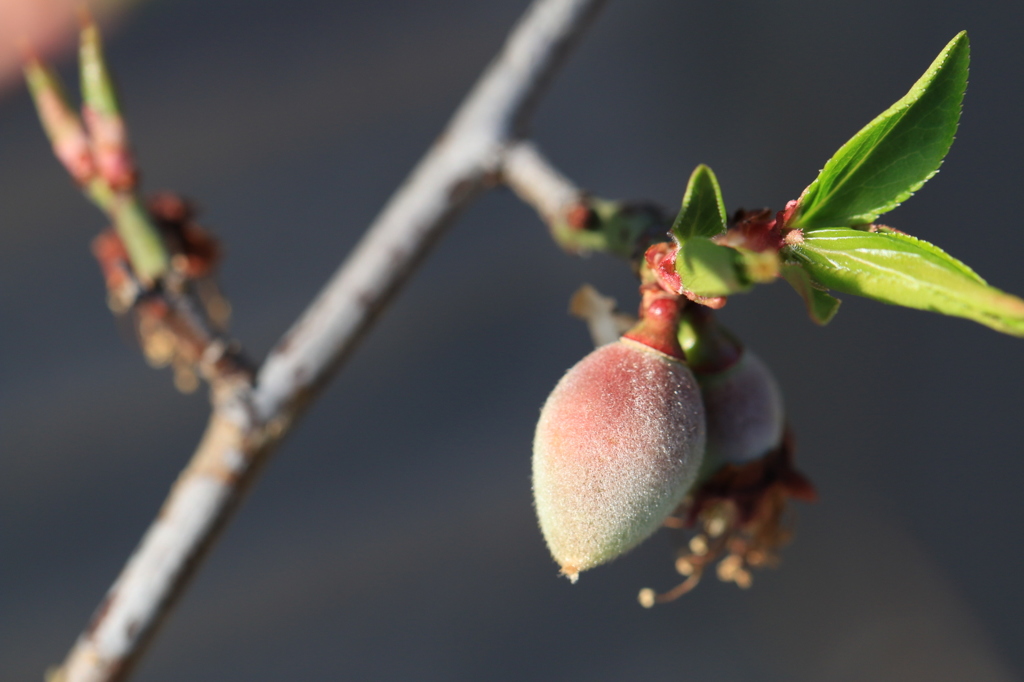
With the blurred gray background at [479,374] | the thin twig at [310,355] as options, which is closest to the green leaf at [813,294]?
the thin twig at [310,355]

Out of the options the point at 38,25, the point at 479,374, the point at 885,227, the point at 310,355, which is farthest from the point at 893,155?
the point at 479,374

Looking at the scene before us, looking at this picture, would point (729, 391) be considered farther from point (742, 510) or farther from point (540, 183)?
point (540, 183)

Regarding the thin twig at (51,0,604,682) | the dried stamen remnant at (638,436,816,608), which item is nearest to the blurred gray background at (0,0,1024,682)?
the thin twig at (51,0,604,682)

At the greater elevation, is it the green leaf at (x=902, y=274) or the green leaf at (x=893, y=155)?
the green leaf at (x=893, y=155)

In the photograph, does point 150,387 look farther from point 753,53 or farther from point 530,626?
point 753,53

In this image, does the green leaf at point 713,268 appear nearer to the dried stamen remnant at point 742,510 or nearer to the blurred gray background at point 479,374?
the dried stamen remnant at point 742,510

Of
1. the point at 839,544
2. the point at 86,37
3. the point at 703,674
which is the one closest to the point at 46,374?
the point at 86,37

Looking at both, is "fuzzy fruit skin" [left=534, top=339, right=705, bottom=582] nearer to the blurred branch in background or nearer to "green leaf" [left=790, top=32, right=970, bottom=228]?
"green leaf" [left=790, top=32, right=970, bottom=228]
